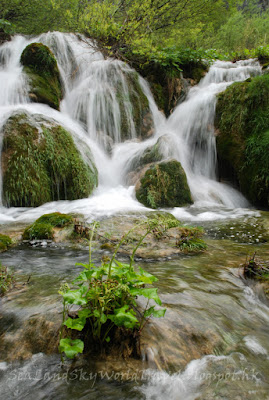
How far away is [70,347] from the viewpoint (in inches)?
49.6

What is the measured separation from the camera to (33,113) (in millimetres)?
7469

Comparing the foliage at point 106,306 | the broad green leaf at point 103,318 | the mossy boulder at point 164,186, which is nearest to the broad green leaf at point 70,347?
the foliage at point 106,306

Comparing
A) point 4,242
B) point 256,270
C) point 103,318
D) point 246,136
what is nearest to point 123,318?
point 103,318

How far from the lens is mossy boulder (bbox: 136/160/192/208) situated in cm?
739

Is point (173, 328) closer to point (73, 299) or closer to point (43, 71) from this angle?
point (73, 299)

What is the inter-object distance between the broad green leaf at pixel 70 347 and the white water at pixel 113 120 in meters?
4.70

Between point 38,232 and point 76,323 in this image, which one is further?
point 38,232

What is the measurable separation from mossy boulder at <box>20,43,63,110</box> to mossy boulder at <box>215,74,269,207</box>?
6315mm

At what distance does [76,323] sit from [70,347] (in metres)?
0.11

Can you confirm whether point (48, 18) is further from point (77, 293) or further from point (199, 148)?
point (77, 293)

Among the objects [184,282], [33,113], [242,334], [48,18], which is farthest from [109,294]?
[48,18]

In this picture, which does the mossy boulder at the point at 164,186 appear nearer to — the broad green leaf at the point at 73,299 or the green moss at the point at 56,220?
the green moss at the point at 56,220

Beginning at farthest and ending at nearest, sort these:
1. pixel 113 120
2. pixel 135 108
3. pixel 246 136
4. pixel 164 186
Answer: pixel 135 108, pixel 113 120, pixel 246 136, pixel 164 186

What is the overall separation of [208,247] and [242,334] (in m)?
2.27
